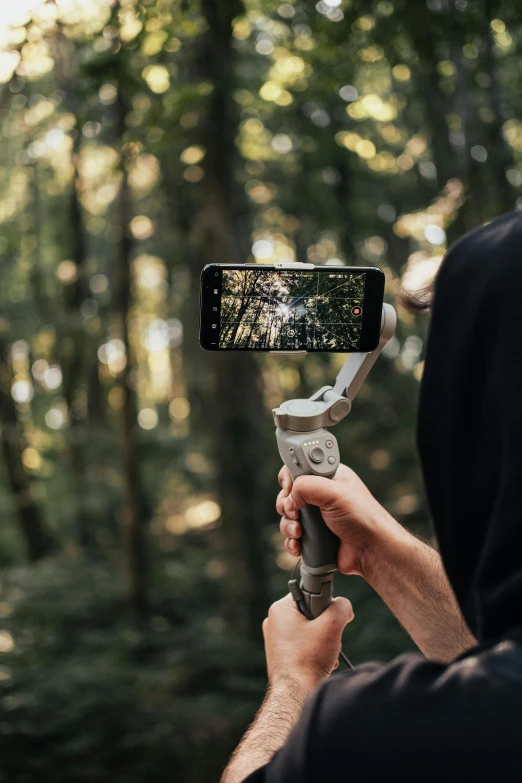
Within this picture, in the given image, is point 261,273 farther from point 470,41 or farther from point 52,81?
point 52,81

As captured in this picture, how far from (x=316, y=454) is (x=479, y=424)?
794 millimetres

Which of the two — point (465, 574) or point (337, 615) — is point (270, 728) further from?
point (465, 574)

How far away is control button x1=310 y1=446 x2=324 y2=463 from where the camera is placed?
173 centimetres

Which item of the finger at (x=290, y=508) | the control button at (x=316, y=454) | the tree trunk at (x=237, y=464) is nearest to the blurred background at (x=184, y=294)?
the tree trunk at (x=237, y=464)

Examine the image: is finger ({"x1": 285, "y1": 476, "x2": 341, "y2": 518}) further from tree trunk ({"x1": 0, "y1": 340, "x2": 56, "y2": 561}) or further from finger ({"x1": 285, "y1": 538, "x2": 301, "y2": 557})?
tree trunk ({"x1": 0, "y1": 340, "x2": 56, "y2": 561})

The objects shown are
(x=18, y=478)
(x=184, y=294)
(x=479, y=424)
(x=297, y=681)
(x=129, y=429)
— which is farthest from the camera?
(x=184, y=294)

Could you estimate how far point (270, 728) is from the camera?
1398 mm

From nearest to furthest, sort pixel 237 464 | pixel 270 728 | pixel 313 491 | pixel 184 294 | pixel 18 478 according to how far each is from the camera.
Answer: pixel 270 728, pixel 313 491, pixel 237 464, pixel 18 478, pixel 184 294

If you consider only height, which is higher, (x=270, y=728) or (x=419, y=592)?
(x=419, y=592)

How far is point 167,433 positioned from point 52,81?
644 cm

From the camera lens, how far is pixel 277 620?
1755mm

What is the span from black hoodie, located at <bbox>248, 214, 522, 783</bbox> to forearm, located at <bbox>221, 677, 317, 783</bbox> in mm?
252

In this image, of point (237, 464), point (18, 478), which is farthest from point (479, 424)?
point (18, 478)

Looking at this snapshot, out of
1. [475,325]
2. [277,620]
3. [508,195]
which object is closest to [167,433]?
[508,195]
